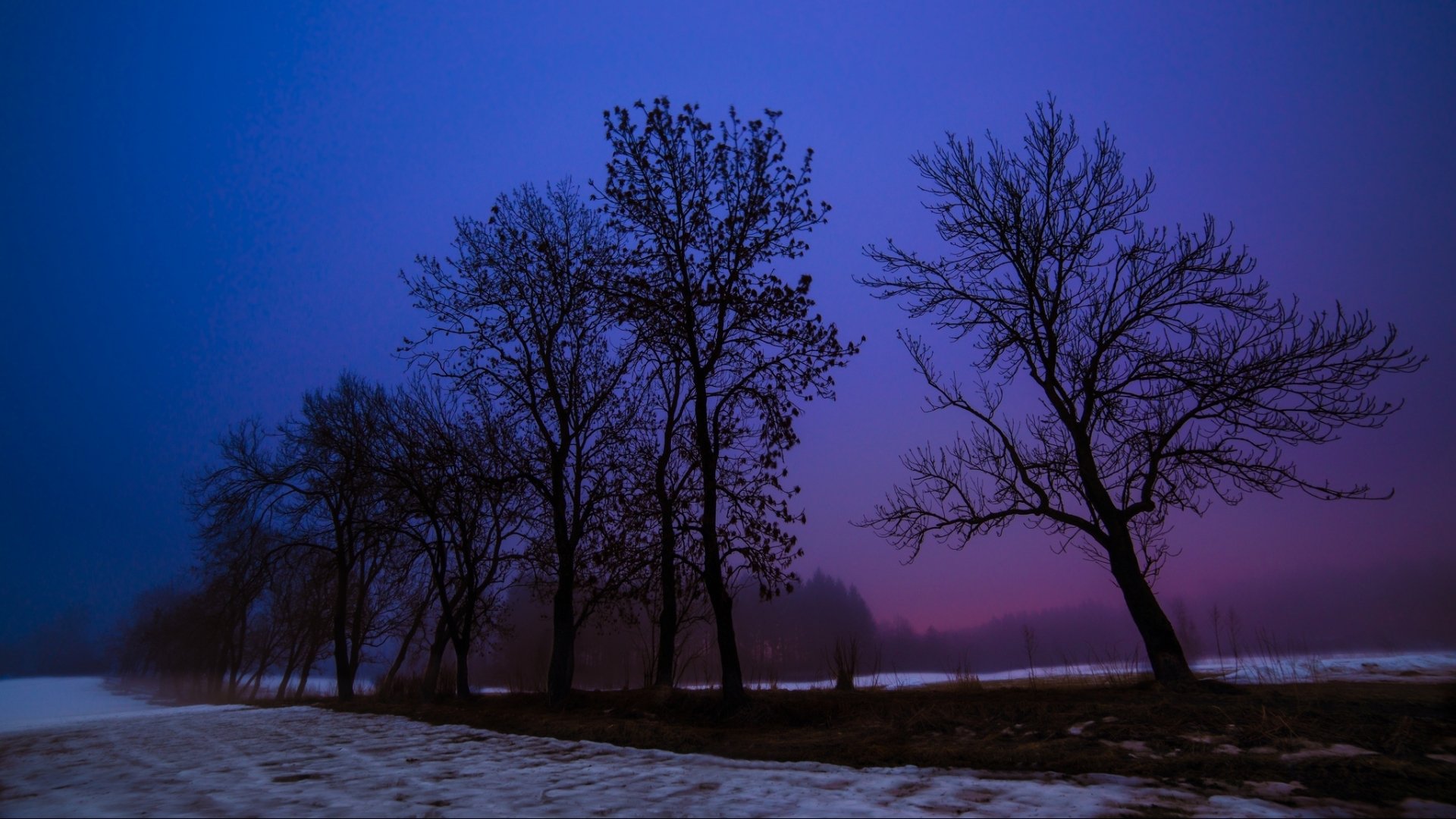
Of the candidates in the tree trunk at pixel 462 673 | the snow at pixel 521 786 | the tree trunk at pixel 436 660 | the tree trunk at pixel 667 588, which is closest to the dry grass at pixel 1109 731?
the snow at pixel 521 786

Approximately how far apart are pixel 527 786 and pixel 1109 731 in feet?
16.8

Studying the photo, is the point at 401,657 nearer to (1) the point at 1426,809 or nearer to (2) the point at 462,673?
(2) the point at 462,673

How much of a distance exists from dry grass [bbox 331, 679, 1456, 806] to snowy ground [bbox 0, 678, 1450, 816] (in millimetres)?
479

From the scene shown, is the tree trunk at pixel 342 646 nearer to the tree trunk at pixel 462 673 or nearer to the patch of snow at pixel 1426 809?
the tree trunk at pixel 462 673

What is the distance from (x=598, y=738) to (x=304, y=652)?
4243 centimetres

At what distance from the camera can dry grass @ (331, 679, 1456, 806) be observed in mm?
4320

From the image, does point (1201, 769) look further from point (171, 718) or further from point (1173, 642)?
point (171, 718)

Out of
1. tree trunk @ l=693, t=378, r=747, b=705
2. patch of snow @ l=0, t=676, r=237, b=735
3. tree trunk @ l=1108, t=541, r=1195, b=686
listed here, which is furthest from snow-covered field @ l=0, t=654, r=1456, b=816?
patch of snow @ l=0, t=676, r=237, b=735

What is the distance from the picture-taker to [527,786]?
15.0ft

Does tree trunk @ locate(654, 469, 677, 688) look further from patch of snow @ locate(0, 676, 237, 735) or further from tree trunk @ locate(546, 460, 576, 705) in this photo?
patch of snow @ locate(0, 676, 237, 735)

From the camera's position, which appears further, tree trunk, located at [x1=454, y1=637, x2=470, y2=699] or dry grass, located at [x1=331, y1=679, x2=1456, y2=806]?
tree trunk, located at [x1=454, y1=637, x2=470, y2=699]

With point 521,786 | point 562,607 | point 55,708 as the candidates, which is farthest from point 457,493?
point 55,708

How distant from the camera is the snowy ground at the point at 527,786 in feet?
12.2

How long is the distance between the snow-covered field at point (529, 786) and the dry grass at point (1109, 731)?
1.65ft
